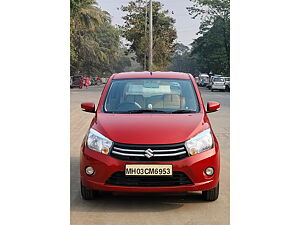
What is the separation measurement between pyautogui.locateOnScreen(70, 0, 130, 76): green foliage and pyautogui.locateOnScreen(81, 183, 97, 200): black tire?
32534mm

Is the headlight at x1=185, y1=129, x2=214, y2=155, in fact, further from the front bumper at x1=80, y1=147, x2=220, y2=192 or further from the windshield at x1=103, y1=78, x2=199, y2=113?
the windshield at x1=103, y1=78, x2=199, y2=113

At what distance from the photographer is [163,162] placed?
571 cm

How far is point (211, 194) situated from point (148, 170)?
0.98m

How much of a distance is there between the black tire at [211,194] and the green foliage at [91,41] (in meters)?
32.8

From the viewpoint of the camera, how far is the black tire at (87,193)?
6234 mm

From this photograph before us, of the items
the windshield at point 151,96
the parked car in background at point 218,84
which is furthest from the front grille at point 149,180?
the parked car in background at point 218,84

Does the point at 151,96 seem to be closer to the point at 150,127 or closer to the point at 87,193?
the point at 150,127

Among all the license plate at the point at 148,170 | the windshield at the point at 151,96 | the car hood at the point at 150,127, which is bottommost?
→ the license plate at the point at 148,170

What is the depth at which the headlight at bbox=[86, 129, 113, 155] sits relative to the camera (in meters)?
5.86

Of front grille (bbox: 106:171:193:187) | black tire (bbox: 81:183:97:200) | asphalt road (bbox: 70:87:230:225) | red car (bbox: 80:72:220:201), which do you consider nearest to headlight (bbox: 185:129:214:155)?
red car (bbox: 80:72:220:201)

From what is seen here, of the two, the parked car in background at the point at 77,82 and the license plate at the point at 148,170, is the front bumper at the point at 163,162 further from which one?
the parked car in background at the point at 77,82
